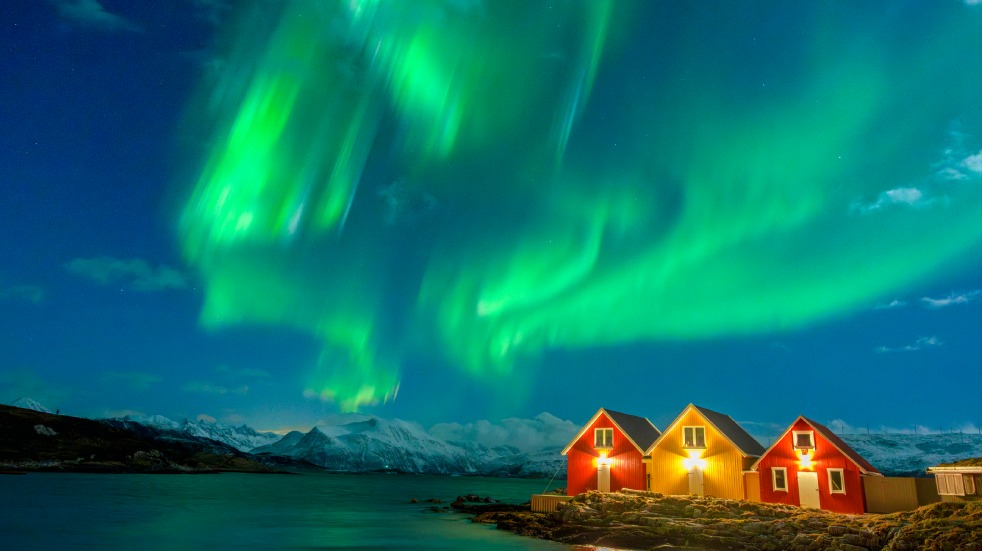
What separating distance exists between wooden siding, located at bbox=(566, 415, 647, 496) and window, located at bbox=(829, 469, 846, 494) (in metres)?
14.0

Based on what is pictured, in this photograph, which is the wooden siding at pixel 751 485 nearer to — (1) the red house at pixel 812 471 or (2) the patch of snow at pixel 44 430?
(1) the red house at pixel 812 471

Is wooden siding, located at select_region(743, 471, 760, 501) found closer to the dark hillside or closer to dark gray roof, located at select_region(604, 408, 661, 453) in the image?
dark gray roof, located at select_region(604, 408, 661, 453)

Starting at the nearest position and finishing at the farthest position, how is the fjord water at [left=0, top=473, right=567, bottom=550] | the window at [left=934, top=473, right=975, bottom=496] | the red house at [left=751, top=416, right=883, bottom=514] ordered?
the window at [left=934, top=473, right=975, bottom=496] → the fjord water at [left=0, top=473, right=567, bottom=550] → the red house at [left=751, top=416, right=883, bottom=514]

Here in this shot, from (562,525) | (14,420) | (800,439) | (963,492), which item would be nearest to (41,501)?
(562,525)

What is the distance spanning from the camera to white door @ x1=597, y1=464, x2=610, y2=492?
176 ft

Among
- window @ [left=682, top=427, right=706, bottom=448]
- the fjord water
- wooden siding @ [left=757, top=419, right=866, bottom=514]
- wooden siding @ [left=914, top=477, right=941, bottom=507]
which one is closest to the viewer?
the fjord water

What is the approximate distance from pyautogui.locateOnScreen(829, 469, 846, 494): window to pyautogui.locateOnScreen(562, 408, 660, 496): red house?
45.7 feet

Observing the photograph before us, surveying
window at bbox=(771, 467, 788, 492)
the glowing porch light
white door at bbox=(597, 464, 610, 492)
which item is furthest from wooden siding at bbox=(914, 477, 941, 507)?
white door at bbox=(597, 464, 610, 492)

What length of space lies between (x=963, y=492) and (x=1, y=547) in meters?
54.8

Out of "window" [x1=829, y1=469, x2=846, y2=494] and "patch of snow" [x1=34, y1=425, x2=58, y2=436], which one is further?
"patch of snow" [x1=34, y1=425, x2=58, y2=436]

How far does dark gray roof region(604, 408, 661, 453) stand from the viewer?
2133 inches

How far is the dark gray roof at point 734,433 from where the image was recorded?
50.0 meters

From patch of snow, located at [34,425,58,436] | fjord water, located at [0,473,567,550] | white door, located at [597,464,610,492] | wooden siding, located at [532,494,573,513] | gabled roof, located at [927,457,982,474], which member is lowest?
fjord water, located at [0,473,567,550]

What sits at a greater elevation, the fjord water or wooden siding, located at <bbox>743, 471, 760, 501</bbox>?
wooden siding, located at <bbox>743, 471, 760, 501</bbox>
